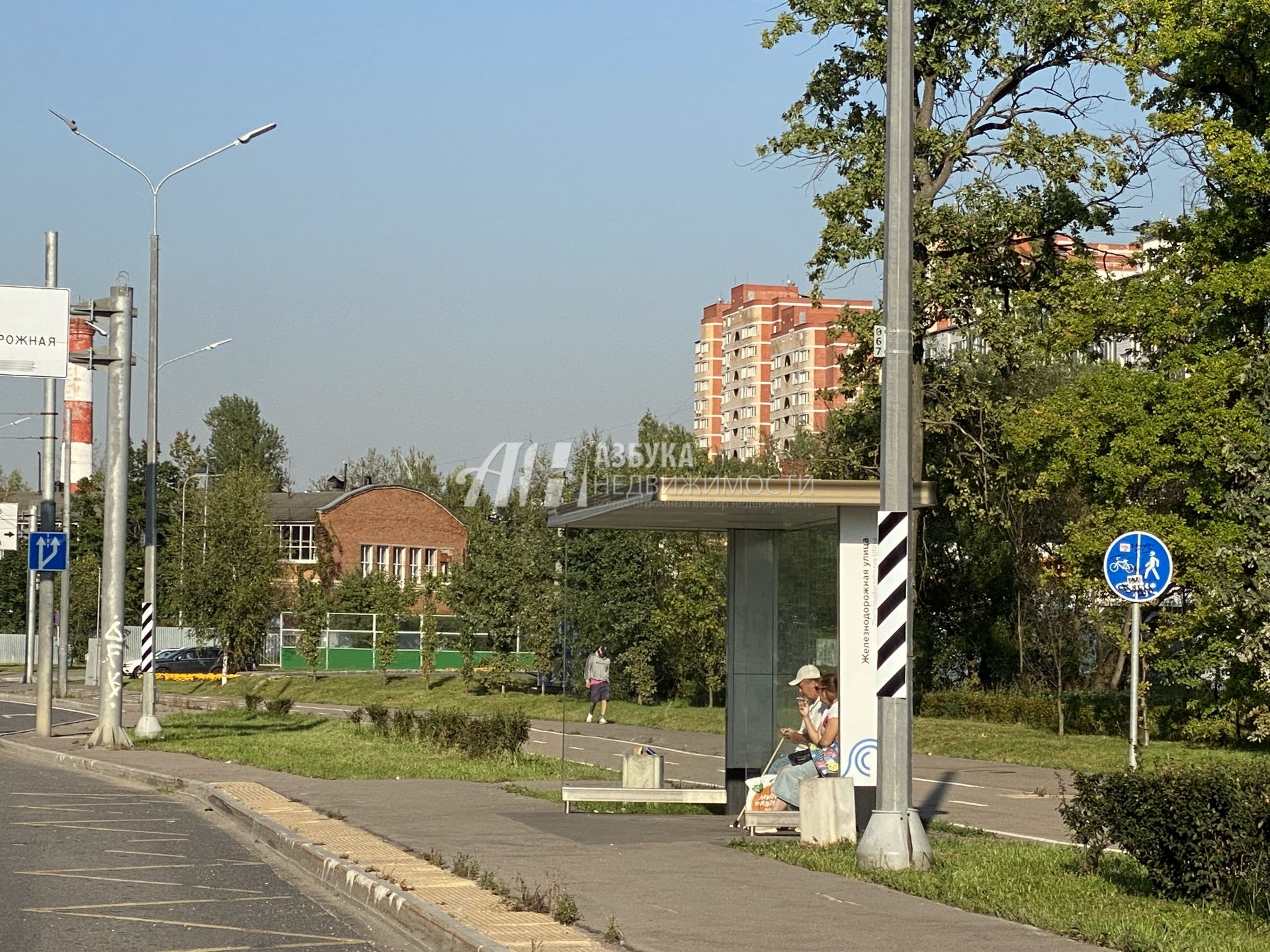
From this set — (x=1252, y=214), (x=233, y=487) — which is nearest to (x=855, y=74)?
(x=1252, y=214)

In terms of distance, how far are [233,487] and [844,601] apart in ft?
167

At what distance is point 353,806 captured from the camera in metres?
17.3

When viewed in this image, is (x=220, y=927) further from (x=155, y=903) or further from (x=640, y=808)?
(x=640, y=808)

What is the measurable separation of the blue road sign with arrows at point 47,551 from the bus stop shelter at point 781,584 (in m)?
17.2

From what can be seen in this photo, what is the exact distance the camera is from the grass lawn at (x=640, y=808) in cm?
1795

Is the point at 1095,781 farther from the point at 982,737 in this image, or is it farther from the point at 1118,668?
the point at 1118,668

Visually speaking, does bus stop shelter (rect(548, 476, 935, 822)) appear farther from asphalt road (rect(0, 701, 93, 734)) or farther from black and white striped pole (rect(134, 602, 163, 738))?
asphalt road (rect(0, 701, 93, 734))

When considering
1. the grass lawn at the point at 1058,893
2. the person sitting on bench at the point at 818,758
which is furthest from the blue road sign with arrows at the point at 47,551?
the grass lawn at the point at 1058,893

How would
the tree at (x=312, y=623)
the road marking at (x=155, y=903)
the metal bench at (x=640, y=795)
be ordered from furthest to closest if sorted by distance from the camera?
the tree at (x=312, y=623), the metal bench at (x=640, y=795), the road marking at (x=155, y=903)

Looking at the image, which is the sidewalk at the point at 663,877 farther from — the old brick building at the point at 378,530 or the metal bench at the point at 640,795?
the old brick building at the point at 378,530

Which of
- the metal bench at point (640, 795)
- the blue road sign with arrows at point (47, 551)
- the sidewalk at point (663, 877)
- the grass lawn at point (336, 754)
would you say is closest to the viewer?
the sidewalk at point (663, 877)

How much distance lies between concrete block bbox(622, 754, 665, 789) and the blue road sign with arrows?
17699mm

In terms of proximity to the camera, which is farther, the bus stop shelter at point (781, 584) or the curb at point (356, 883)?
the bus stop shelter at point (781, 584)

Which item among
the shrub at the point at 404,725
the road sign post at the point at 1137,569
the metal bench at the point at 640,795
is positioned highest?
the road sign post at the point at 1137,569
